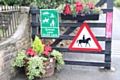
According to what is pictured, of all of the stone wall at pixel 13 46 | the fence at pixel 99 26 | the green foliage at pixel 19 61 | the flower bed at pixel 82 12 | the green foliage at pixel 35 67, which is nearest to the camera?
the stone wall at pixel 13 46

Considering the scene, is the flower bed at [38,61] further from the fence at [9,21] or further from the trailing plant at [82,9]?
the trailing plant at [82,9]

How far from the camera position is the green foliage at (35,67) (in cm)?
417

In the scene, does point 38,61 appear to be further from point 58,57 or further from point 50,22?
point 50,22

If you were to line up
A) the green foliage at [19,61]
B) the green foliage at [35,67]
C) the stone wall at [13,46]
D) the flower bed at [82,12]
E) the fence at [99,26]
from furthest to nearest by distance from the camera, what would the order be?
1. the fence at [99,26]
2. the flower bed at [82,12]
3. the green foliage at [19,61]
4. the green foliage at [35,67]
5. the stone wall at [13,46]

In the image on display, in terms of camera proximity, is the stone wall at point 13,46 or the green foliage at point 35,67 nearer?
the stone wall at point 13,46

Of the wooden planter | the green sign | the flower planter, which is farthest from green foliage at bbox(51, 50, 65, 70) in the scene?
the flower planter

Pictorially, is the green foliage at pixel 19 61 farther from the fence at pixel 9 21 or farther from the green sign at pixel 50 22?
the green sign at pixel 50 22

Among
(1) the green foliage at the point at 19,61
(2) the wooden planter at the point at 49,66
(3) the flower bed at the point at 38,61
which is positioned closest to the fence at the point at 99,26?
(3) the flower bed at the point at 38,61

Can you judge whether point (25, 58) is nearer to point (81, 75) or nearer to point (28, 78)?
point (28, 78)

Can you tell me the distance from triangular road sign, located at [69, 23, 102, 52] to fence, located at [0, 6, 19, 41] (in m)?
1.36

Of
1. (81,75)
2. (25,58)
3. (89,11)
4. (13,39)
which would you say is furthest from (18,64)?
(89,11)

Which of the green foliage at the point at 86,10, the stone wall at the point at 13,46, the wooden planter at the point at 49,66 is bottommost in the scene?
the wooden planter at the point at 49,66

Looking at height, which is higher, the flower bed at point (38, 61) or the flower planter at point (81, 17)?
the flower planter at point (81, 17)

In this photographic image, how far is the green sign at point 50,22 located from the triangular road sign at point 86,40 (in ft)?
1.59
